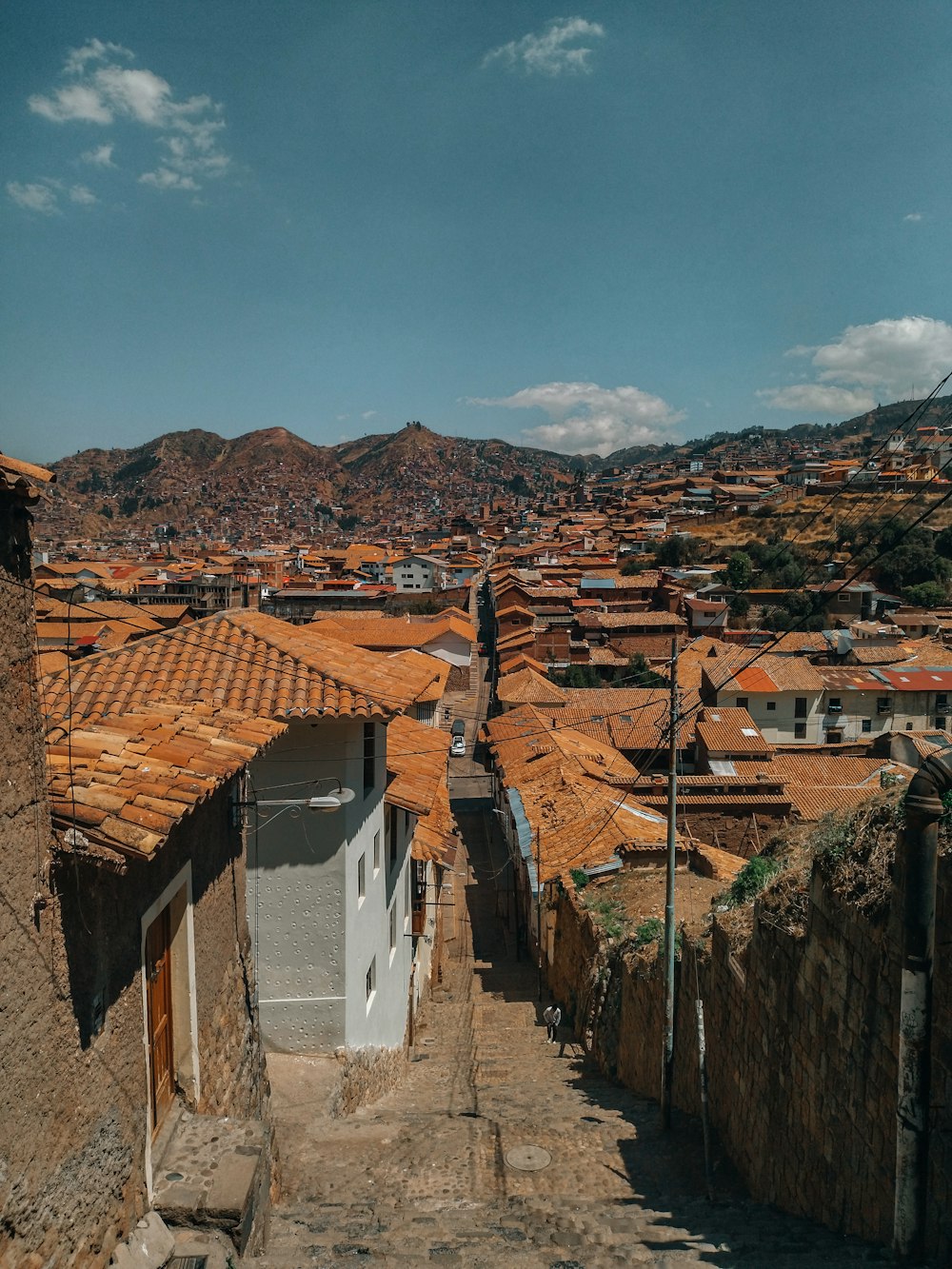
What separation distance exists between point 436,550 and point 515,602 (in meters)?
54.8

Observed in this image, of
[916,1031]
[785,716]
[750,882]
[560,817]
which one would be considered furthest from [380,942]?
[785,716]

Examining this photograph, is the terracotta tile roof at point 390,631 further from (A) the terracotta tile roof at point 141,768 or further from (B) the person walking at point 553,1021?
(A) the terracotta tile roof at point 141,768

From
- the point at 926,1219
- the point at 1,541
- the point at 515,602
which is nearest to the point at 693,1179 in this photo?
the point at 926,1219

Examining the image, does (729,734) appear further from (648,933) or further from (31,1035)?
(31,1035)

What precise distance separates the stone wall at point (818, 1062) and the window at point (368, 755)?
439 centimetres

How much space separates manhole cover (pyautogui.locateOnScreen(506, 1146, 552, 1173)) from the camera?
29.8 ft

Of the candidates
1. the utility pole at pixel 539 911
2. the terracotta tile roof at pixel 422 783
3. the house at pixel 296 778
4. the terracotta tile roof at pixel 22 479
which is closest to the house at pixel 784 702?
the utility pole at pixel 539 911

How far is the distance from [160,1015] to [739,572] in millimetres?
72831

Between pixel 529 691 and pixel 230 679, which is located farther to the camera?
pixel 529 691

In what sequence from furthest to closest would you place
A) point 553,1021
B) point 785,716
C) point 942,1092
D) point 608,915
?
point 785,716
point 608,915
point 553,1021
point 942,1092

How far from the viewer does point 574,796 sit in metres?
23.7

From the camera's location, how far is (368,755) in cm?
1087

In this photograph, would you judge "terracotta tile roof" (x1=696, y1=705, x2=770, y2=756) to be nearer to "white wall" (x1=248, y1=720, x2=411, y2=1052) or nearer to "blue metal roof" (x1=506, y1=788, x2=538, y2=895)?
"blue metal roof" (x1=506, y1=788, x2=538, y2=895)

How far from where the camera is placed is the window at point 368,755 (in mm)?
10656
